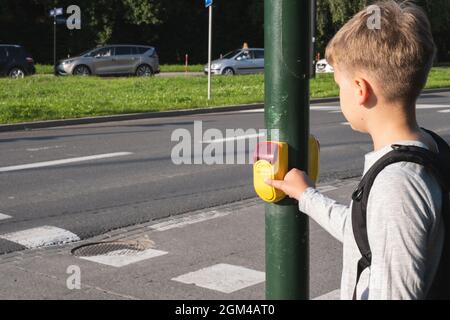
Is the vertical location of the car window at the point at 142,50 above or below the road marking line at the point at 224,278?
above

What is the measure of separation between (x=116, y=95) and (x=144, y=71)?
1336cm

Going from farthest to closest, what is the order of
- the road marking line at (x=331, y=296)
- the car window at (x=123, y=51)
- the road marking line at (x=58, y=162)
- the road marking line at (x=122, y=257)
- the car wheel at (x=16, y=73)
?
1. the car window at (x=123, y=51)
2. the car wheel at (x=16, y=73)
3. the road marking line at (x=58, y=162)
4. the road marking line at (x=122, y=257)
5. the road marking line at (x=331, y=296)

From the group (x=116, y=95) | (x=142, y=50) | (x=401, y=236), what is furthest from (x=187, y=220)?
(x=142, y=50)

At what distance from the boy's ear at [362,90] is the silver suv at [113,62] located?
Answer: 31762 millimetres

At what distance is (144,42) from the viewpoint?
47375 millimetres

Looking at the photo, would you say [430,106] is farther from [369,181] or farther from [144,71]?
[369,181]

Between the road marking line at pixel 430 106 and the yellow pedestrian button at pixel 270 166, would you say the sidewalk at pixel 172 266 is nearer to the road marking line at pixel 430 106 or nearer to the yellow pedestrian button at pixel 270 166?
the yellow pedestrian button at pixel 270 166

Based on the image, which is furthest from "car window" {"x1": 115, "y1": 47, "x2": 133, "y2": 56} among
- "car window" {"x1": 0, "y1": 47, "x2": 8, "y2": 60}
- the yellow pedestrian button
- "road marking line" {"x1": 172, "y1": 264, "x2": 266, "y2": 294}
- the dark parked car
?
the yellow pedestrian button

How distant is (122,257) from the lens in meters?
5.76

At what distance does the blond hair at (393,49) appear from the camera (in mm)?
1695

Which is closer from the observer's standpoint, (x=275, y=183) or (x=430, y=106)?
(x=275, y=183)

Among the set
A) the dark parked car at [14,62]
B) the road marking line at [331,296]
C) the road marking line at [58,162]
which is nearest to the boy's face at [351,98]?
the road marking line at [331,296]
